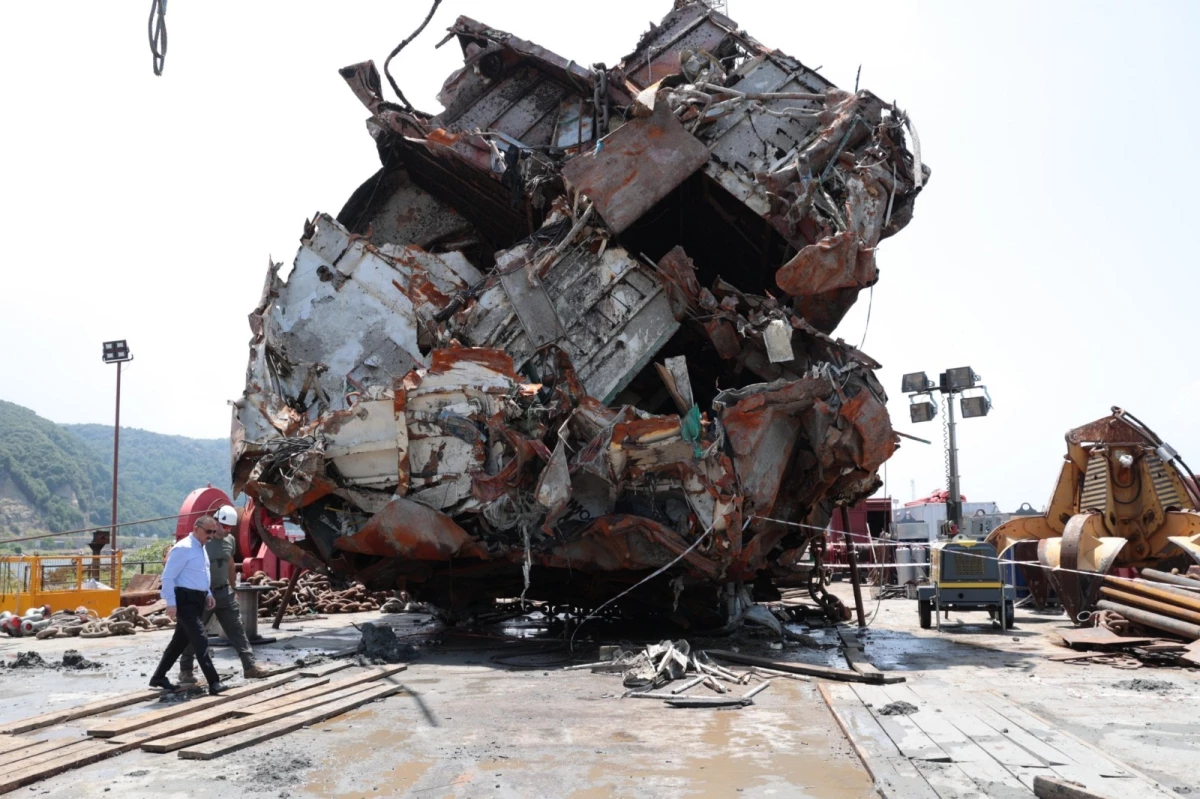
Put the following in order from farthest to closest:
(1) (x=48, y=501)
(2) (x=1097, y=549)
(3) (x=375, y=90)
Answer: (1) (x=48, y=501)
(2) (x=1097, y=549)
(3) (x=375, y=90)

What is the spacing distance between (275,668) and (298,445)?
240 centimetres

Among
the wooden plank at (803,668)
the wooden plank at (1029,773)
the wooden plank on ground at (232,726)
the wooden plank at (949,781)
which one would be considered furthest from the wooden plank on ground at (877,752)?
the wooden plank on ground at (232,726)

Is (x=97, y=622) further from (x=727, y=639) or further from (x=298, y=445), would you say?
(x=727, y=639)

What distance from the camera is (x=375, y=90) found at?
1344 centimetres

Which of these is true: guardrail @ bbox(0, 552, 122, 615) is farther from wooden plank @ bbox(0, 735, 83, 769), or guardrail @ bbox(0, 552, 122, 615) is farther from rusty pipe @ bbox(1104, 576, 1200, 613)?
rusty pipe @ bbox(1104, 576, 1200, 613)

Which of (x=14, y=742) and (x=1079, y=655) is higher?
(x=14, y=742)

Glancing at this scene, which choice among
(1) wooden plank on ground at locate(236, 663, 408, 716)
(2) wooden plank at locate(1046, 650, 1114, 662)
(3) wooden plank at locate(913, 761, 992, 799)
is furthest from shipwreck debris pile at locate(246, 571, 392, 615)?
(3) wooden plank at locate(913, 761, 992, 799)

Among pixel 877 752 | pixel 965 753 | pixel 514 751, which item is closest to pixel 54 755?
pixel 514 751

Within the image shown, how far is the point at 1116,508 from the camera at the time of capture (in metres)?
15.5

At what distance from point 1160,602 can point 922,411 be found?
14.4 meters

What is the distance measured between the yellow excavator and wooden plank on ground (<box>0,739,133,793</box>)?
1239 cm

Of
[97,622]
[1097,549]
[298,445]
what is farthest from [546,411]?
[1097,549]

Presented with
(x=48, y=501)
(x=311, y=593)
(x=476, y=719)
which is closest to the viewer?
(x=476, y=719)

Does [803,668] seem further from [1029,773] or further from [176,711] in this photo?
[176,711]
